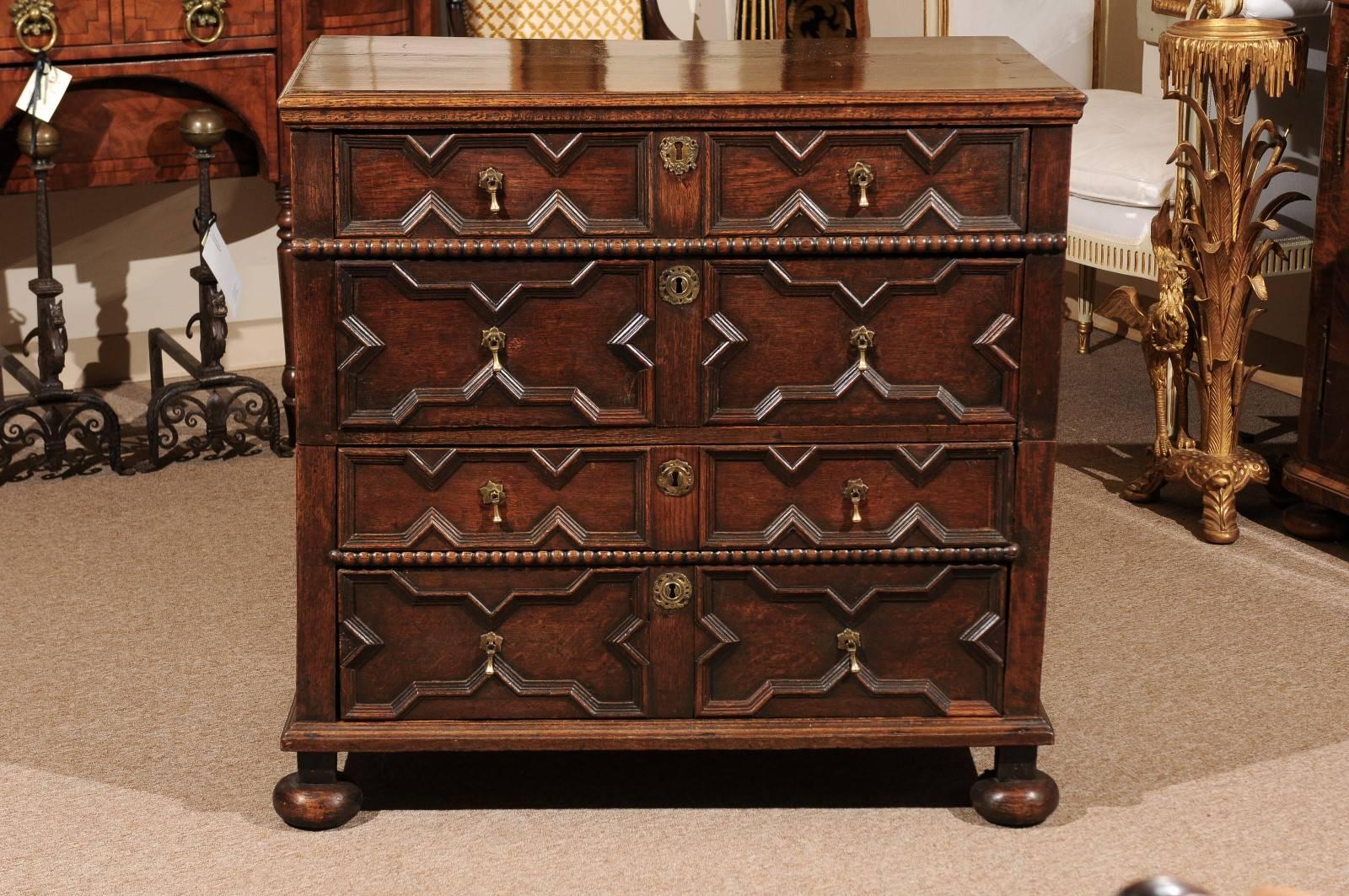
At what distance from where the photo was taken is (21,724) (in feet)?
8.68

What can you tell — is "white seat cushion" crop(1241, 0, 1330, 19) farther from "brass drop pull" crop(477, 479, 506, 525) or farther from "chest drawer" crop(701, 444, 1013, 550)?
"brass drop pull" crop(477, 479, 506, 525)

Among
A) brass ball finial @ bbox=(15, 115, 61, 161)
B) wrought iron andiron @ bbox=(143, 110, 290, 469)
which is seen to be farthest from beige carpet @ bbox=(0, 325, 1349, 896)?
brass ball finial @ bbox=(15, 115, 61, 161)

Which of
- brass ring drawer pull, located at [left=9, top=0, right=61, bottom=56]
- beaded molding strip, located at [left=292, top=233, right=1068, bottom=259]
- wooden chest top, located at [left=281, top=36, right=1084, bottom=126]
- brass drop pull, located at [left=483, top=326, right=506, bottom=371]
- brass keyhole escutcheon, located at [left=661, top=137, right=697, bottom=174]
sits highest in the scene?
brass ring drawer pull, located at [left=9, top=0, right=61, bottom=56]

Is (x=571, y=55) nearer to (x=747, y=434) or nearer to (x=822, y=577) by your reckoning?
(x=747, y=434)

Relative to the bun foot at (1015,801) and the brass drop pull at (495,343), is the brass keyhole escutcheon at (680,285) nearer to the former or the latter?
the brass drop pull at (495,343)

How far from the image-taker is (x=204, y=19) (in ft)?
11.2

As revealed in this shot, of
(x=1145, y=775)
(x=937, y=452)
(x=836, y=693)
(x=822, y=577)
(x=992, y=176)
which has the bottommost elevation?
(x=1145, y=775)

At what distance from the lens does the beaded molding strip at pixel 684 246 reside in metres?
2.15

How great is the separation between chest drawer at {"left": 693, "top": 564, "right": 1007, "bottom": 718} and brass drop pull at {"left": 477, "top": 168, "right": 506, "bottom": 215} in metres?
0.54

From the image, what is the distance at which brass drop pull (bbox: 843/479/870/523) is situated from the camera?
225 cm

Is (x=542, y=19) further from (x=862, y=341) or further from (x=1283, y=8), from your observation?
(x=862, y=341)

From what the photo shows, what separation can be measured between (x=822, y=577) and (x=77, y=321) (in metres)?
2.56

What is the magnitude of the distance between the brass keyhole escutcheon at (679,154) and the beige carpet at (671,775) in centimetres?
87

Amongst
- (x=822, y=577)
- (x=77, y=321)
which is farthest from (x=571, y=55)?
(x=77, y=321)
